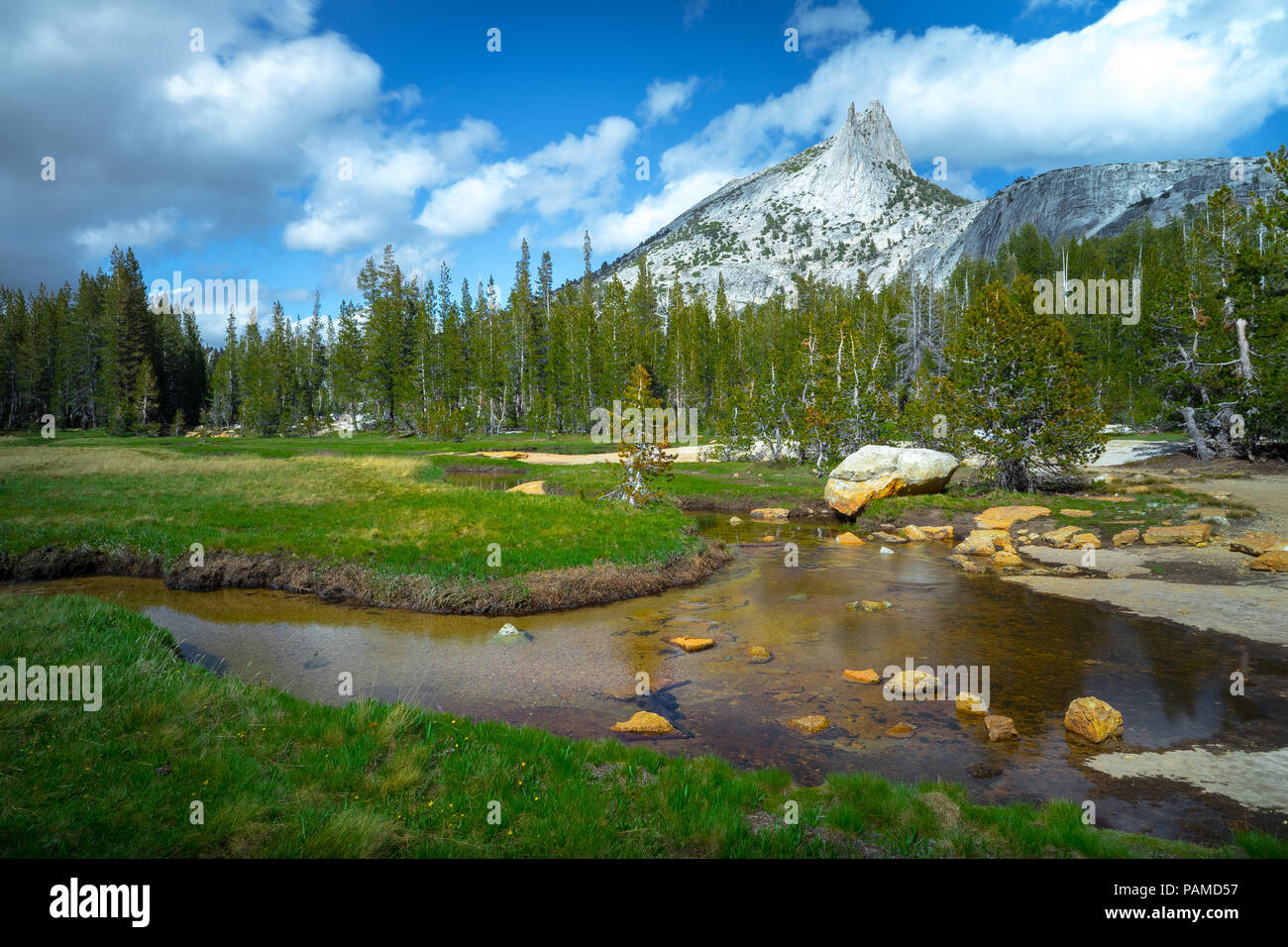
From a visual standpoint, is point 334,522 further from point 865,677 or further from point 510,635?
point 865,677

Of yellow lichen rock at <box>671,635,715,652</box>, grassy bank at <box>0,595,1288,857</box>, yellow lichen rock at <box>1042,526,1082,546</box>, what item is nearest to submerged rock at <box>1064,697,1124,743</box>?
grassy bank at <box>0,595,1288,857</box>

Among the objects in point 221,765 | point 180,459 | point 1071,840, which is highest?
point 180,459

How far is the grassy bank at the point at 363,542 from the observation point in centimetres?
2005

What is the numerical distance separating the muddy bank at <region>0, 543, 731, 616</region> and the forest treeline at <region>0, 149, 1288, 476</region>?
25.5 metres

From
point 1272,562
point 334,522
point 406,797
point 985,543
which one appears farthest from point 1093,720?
point 334,522

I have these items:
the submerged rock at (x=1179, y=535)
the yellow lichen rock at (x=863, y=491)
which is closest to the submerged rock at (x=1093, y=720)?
the submerged rock at (x=1179, y=535)

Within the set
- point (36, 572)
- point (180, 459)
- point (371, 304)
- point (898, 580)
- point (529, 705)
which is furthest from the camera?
point (371, 304)

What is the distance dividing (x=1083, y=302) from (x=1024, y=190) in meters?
97.7

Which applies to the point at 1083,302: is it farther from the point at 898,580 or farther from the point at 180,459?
the point at 180,459

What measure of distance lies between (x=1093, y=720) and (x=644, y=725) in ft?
25.8

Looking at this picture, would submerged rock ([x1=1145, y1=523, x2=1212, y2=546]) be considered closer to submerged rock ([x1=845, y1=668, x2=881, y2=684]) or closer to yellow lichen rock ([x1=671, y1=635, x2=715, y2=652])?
submerged rock ([x1=845, y1=668, x2=881, y2=684])
